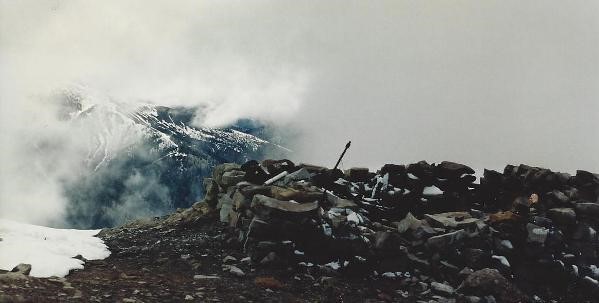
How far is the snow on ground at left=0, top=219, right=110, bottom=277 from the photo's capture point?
31.5ft

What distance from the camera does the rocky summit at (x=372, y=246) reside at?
31.6 feet

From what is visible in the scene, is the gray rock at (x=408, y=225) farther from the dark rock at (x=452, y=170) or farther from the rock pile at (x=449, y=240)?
the dark rock at (x=452, y=170)

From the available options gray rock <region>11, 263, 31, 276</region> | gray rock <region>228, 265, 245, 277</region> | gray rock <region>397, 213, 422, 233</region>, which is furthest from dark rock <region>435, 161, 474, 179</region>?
gray rock <region>11, 263, 31, 276</region>

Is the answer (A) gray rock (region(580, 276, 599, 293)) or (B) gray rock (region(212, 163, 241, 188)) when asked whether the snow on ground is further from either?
(A) gray rock (region(580, 276, 599, 293))

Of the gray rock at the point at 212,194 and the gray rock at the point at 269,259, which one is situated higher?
the gray rock at the point at 212,194

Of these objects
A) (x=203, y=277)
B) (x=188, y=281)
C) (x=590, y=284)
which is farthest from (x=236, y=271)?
(x=590, y=284)

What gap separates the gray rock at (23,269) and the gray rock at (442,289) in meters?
9.37

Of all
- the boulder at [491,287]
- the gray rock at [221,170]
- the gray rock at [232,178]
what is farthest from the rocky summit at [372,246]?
the gray rock at [221,170]

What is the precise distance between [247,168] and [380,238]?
6.97 meters

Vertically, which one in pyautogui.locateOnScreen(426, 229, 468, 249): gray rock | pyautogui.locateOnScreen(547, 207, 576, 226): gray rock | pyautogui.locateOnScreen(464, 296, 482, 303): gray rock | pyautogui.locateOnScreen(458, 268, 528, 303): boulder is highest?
pyautogui.locateOnScreen(547, 207, 576, 226): gray rock

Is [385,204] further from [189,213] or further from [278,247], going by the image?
[189,213]

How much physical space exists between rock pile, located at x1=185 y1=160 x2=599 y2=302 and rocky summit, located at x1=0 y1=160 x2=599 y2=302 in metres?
0.03

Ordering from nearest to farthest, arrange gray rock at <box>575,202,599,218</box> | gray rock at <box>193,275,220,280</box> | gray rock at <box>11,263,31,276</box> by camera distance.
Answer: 1. gray rock at <box>11,263,31,276</box>
2. gray rock at <box>193,275,220,280</box>
3. gray rock at <box>575,202,599,218</box>

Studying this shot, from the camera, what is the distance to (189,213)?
17.5 metres
